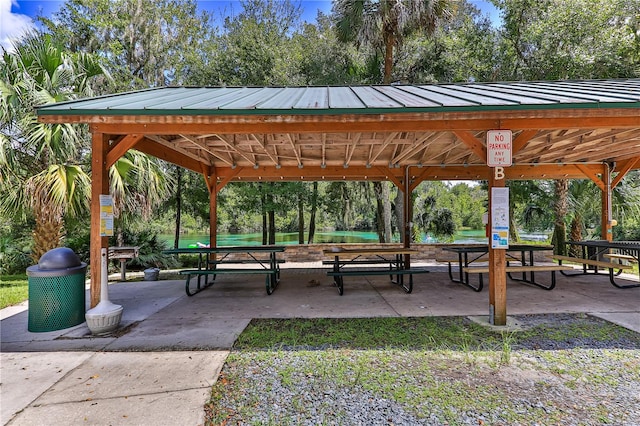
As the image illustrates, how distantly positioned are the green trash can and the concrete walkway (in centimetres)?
15

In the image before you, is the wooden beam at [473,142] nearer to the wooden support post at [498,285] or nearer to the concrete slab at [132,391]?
the wooden support post at [498,285]

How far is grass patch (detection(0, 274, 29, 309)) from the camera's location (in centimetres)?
536

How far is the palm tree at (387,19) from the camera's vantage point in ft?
33.9

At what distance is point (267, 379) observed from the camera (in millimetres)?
2688

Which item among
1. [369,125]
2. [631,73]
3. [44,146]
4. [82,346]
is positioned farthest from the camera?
[631,73]

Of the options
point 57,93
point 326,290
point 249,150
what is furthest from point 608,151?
point 57,93

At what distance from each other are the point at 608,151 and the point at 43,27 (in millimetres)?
19898

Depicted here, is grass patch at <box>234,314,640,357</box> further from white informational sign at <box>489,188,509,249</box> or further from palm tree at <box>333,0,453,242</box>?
palm tree at <box>333,0,453,242</box>

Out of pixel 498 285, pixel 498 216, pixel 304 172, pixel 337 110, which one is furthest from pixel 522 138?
pixel 304 172

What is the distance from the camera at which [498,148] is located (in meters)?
3.87

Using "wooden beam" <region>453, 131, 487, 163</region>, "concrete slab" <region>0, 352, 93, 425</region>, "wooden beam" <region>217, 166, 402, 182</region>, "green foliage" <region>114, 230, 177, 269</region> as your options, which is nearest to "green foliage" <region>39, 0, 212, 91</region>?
"green foliage" <region>114, 230, 177, 269</region>

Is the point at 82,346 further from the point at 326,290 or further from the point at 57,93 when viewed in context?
the point at 57,93

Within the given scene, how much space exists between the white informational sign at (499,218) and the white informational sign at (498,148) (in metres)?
0.34

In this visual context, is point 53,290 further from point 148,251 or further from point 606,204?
point 606,204
